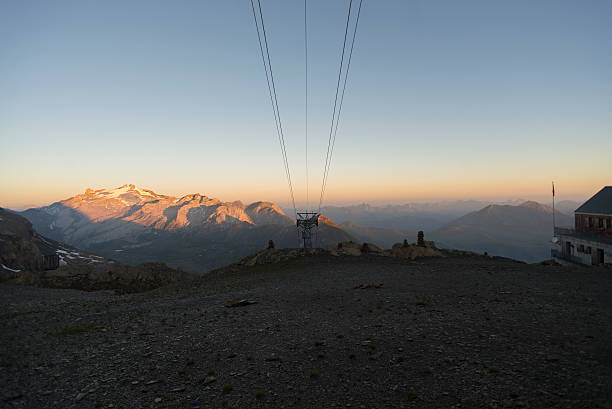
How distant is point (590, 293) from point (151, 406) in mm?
23891

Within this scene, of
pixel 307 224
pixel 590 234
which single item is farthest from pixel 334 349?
pixel 590 234

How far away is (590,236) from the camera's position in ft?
162

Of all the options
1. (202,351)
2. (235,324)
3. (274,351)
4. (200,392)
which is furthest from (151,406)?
(235,324)

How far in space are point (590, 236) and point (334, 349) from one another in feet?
191

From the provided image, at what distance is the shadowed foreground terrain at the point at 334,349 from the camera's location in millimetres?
9039

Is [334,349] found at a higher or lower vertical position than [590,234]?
lower

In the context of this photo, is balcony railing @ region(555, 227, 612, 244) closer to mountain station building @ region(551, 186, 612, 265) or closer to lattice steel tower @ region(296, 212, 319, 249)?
mountain station building @ region(551, 186, 612, 265)

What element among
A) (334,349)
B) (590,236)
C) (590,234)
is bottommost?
(334,349)

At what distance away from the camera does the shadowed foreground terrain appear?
904cm

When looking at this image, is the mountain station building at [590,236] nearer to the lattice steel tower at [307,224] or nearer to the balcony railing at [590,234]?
the balcony railing at [590,234]

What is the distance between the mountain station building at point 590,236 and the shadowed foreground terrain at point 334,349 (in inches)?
1299

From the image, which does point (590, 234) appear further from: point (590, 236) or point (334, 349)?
point (334, 349)

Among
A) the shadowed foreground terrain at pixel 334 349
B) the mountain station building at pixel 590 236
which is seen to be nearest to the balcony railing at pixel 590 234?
the mountain station building at pixel 590 236

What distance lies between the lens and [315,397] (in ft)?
29.8
